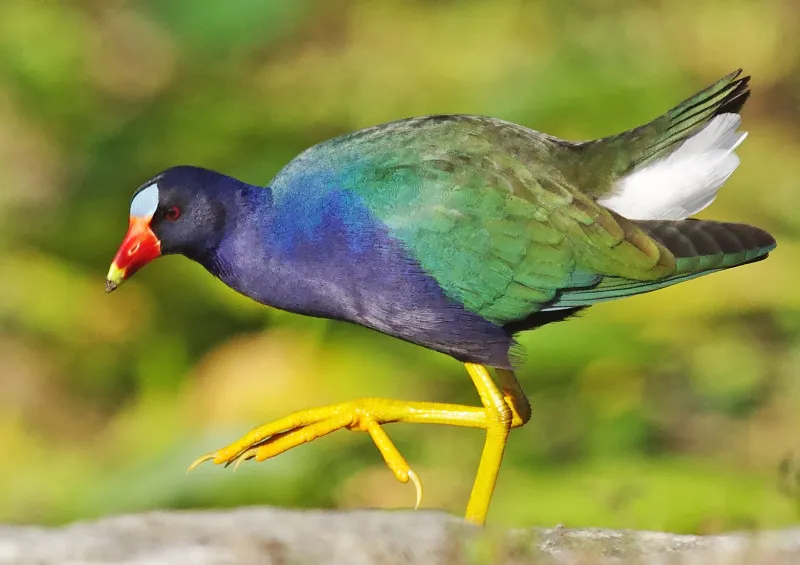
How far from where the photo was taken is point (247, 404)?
12.8ft

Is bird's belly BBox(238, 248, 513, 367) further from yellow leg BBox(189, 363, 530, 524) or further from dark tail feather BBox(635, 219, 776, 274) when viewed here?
dark tail feather BBox(635, 219, 776, 274)

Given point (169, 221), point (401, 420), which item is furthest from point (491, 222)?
point (169, 221)

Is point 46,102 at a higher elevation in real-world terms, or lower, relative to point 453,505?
higher

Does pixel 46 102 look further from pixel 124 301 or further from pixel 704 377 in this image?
pixel 704 377

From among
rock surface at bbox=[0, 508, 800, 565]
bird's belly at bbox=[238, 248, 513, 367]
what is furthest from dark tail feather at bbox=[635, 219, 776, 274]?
rock surface at bbox=[0, 508, 800, 565]

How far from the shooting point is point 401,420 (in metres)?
Result: 2.99

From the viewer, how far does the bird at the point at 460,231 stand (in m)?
2.66

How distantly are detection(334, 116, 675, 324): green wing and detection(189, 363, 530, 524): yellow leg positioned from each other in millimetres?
264

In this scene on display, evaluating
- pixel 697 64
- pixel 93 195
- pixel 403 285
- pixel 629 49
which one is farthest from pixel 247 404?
pixel 697 64

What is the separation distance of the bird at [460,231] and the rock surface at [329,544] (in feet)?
1.50

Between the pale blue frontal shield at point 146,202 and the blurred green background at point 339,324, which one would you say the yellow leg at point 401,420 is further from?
the pale blue frontal shield at point 146,202

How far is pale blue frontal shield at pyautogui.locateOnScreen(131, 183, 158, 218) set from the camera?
2742 millimetres

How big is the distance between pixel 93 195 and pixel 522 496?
Answer: 6.42 ft

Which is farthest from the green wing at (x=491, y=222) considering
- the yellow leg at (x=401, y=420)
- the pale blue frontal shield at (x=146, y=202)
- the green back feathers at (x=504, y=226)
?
the pale blue frontal shield at (x=146, y=202)
